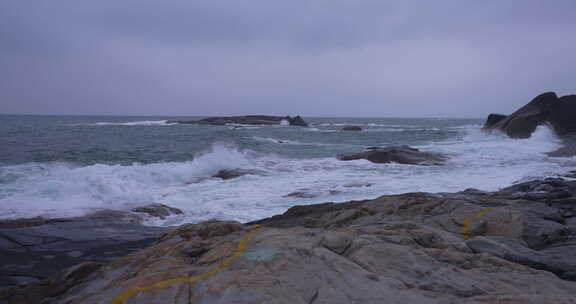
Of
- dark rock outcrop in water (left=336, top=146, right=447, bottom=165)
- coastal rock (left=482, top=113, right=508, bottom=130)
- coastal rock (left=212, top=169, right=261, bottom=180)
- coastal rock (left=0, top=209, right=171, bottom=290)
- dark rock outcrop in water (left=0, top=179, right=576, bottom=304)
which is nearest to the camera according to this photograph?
dark rock outcrop in water (left=0, top=179, right=576, bottom=304)

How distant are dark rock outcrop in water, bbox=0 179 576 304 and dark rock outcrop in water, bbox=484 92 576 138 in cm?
3182

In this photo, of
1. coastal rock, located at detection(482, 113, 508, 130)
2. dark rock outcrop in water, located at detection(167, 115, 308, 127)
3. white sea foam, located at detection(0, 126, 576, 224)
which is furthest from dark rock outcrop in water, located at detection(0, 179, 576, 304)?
dark rock outcrop in water, located at detection(167, 115, 308, 127)

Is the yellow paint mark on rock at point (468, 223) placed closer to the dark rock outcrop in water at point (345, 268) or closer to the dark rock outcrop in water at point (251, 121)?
the dark rock outcrop in water at point (345, 268)

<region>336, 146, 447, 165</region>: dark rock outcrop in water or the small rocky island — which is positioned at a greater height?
the small rocky island

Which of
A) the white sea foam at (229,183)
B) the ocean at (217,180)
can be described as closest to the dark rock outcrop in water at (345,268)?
the ocean at (217,180)

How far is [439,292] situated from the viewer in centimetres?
294

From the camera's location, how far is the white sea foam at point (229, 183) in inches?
364

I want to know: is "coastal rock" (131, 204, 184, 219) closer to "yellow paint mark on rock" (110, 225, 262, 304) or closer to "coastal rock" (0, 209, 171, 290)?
"coastal rock" (0, 209, 171, 290)

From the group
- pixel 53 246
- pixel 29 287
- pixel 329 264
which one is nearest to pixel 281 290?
pixel 329 264

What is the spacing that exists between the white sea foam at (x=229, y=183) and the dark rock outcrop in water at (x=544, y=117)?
1607 cm

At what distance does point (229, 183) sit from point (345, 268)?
997 centimetres

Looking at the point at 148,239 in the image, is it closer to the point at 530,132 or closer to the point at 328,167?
the point at 328,167

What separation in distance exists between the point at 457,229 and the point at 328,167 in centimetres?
1187

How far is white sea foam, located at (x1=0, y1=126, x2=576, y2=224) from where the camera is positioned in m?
9.24
